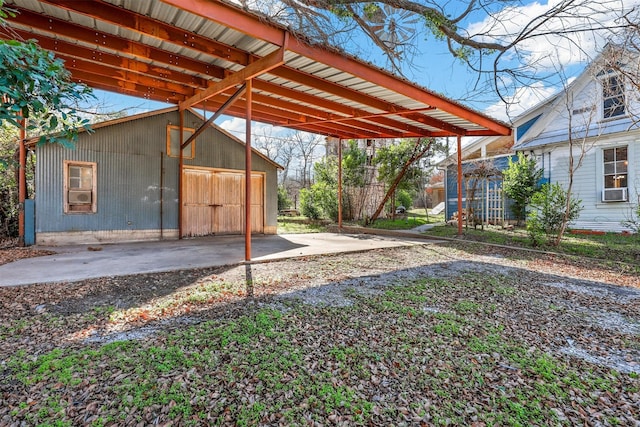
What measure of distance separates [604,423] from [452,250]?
5.91 m

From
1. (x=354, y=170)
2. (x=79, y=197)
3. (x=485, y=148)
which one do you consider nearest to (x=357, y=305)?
(x=79, y=197)

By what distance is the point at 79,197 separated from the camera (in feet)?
24.0

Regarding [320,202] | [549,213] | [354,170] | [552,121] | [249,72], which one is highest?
[552,121]

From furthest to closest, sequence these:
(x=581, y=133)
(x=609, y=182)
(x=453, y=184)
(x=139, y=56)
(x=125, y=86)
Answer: (x=453, y=184), (x=581, y=133), (x=609, y=182), (x=125, y=86), (x=139, y=56)

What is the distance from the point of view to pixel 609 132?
9.41 m

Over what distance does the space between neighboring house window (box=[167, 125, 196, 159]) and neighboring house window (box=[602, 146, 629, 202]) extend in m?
12.7

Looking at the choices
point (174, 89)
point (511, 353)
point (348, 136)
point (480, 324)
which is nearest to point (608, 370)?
point (511, 353)

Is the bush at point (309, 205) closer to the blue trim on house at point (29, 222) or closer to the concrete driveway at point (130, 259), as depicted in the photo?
the concrete driveway at point (130, 259)

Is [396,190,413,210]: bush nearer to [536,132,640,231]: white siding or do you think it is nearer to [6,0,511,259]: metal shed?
[536,132,640,231]: white siding

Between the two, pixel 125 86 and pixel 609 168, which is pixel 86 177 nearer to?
pixel 125 86

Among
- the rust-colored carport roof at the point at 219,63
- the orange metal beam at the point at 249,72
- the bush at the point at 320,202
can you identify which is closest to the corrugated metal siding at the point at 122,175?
the rust-colored carport roof at the point at 219,63

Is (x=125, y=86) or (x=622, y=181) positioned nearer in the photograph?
(x=125, y=86)

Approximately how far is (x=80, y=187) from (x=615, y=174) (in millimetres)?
15050

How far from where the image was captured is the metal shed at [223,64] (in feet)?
13.9
